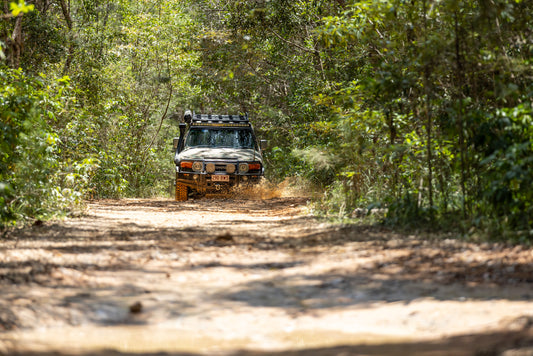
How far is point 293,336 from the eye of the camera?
12.3ft

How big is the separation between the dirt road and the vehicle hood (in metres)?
7.79

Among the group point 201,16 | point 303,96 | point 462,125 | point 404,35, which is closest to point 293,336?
point 462,125

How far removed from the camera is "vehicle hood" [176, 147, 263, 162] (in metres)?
15.7

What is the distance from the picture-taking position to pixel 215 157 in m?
15.7

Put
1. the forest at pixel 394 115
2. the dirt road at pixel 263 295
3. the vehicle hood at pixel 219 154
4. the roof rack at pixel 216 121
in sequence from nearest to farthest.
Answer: the dirt road at pixel 263 295
the forest at pixel 394 115
the vehicle hood at pixel 219 154
the roof rack at pixel 216 121

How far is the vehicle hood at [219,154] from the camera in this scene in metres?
15.7

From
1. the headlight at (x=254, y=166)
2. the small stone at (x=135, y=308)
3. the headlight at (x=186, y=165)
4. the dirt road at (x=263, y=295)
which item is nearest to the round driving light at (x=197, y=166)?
the headlight at (x=186, y=165)

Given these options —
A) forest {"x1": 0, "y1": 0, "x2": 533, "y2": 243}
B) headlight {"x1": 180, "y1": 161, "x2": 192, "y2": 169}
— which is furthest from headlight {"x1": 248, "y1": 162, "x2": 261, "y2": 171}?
forest {"x1": 0, "y1": 0, "x2": 533, "y2": 243}

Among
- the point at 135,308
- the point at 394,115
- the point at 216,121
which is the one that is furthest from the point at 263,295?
the point at 216,121

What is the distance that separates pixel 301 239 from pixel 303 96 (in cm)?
1118

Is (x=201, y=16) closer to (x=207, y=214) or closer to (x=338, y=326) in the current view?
(x=207, y=214)

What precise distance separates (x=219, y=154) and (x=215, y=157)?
26 centimetres

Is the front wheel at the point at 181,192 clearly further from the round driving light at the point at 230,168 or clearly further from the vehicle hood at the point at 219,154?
the round driving light at the point at 230,168

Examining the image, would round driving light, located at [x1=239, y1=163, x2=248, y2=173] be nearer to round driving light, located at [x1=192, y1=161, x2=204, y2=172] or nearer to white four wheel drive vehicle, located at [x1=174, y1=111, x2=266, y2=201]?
white four wheel drive vehicle, located at [x1=174, y1=111, x2=266, y2=201]
